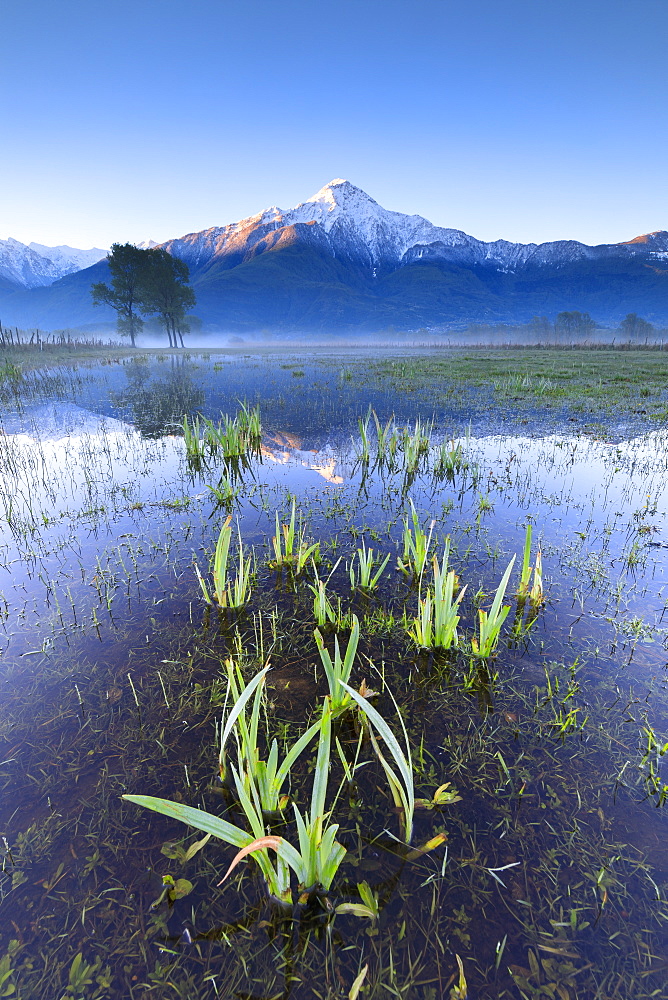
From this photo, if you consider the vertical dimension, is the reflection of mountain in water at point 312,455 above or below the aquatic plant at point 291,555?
above

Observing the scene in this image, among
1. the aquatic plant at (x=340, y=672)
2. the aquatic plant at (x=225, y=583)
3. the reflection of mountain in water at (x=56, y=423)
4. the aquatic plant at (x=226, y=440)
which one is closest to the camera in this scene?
the aquatic plant at (x=340, y=672)

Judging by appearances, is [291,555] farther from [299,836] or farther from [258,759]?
[299,836]

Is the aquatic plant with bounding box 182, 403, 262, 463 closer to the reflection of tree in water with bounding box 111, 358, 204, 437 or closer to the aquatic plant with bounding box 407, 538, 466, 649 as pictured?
the reflection of tree in water with bounding box 111, 358, 204, 437

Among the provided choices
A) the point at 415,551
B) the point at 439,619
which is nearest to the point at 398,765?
the point at 439,619

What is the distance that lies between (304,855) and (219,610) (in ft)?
9.21

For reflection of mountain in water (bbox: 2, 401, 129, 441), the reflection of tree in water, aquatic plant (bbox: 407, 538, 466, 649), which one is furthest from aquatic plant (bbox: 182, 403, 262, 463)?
aquatic plant (bbox: 407, 538, 466, 649)

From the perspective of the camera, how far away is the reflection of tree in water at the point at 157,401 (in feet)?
45.6

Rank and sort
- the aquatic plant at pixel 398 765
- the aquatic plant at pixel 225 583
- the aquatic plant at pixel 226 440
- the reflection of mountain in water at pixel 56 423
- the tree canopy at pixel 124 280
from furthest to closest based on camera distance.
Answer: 1. the tree canopy at pixel 124 280
2. the reflection of mountain in water at pixel 56 423
3. the aquatic plant at pixel 226 440
4. the aquatic plant at pixel 225 583
5. the aquatic plant at pixel 398 765

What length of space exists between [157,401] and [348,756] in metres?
18.4

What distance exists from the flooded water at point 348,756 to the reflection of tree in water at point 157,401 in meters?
7.47

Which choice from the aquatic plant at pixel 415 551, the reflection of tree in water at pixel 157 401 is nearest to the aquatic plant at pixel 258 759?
the aquatic plant at pixel 415 551

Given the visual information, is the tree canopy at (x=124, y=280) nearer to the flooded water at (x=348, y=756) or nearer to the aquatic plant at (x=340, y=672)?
the flooded water at (x=348, y=756)

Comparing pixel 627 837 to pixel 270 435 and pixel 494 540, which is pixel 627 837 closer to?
pixel 494 540

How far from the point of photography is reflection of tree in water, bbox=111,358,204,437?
1389 cm
